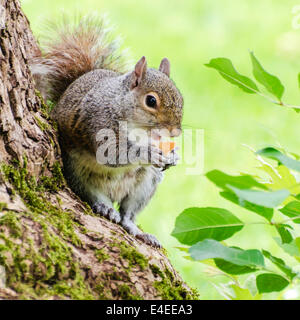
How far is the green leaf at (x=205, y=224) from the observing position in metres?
0.84

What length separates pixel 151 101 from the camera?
5.57 feet

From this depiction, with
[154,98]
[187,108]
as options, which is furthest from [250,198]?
[187,108]

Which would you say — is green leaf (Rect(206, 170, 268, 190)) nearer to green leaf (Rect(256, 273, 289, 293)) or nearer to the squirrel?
green leaf (Rect(256, 273, 289, 293))

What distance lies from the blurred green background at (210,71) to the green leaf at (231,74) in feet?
4.13

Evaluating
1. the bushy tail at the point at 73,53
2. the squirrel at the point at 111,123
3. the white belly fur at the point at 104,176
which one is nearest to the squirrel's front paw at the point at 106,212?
the squirrel at the point at 111,123

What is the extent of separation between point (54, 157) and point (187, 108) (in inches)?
68.9

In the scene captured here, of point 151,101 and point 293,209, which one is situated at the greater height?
point 151,101

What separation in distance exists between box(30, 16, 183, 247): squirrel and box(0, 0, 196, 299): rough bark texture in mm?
271

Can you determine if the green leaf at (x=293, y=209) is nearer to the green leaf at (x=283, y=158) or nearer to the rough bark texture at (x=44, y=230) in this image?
the green leaf at (x=283, y=158)

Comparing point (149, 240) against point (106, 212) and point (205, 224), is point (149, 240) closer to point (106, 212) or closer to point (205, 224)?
point (106, 212)

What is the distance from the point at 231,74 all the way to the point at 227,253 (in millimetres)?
305

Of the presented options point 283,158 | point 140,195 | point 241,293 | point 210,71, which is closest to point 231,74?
point 283,158

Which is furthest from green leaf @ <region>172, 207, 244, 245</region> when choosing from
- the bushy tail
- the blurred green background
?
the blurred green background
